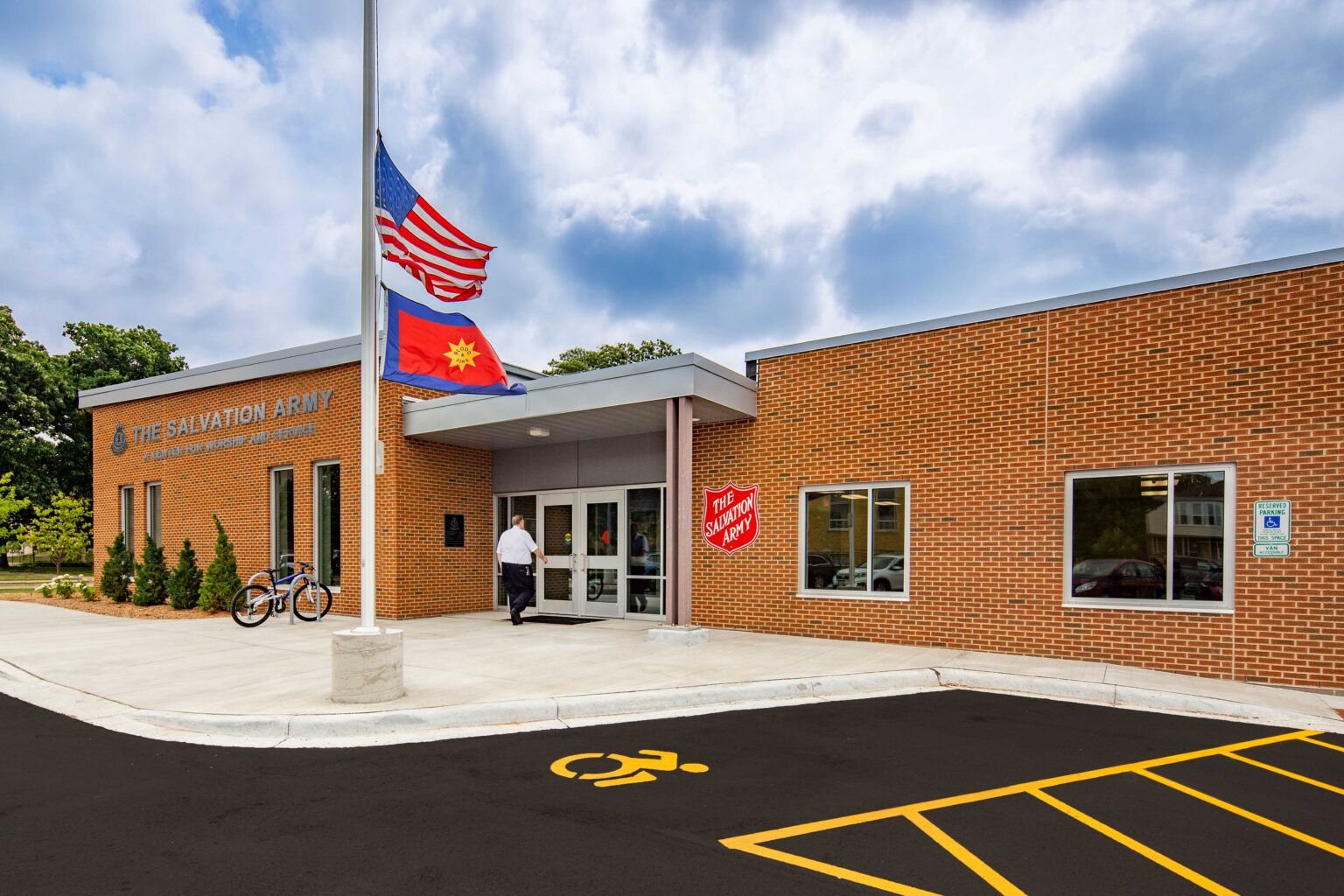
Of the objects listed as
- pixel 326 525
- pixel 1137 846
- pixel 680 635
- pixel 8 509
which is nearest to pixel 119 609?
pixel 326 525

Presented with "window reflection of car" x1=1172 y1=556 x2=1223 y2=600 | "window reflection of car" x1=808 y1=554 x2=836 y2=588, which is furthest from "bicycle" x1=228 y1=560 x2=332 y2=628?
"window reflection of car" x1=1172 y1=556 x2=1223 y2=600

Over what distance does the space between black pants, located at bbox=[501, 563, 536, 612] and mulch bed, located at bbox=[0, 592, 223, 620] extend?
5949mm

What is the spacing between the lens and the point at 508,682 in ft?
26.8

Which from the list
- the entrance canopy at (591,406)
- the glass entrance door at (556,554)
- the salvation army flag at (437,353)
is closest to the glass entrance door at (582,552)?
the glass entrance door at (556,554)

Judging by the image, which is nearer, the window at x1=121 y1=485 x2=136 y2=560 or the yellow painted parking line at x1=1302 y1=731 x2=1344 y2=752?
the yellow painted parking line at x1=1302 y1=731 x2=1344 y2=752

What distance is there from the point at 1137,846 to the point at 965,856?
3.33 ft

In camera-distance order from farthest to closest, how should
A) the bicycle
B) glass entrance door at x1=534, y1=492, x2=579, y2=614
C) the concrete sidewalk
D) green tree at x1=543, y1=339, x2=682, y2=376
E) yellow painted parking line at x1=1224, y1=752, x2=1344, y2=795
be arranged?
green tree at x1=543, y1=339, x2=682, y2=376 < glass entrance door at x1=534, y1=492, x2=579, y2=614 < the bicycle < the concrete sidewalk < yellow painted parking line at x1=1224, y1=752, x2=1344, y2=795

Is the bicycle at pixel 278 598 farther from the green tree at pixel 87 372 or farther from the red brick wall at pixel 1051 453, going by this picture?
the green tree at pixel 87 372

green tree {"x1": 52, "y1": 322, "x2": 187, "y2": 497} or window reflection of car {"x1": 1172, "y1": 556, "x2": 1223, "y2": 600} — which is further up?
green tree {"x1": 52, "y1": 322, "x2": 187, "y2": 497}

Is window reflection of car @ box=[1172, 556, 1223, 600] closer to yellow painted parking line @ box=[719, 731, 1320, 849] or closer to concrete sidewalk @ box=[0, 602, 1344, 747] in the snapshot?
concrete sidewalk @ box=[0, 602, 1344, 747]

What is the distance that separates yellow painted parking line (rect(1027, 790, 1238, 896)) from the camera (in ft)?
12.9

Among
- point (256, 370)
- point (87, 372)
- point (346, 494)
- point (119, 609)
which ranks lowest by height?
point (119, 609)

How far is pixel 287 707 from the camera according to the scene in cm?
719

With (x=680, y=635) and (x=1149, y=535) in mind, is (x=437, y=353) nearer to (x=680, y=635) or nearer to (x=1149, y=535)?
(x=680, y=635)
